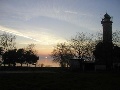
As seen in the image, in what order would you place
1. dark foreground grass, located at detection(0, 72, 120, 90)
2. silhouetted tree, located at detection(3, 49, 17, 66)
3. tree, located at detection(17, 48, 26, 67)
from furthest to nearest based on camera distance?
tree, located at detection(17, 48, 26, 67) < silhouetted tree, located at detection(3, 49, 17, 66) < dark foreground grass, located at detection(0, 72, 120, 90)

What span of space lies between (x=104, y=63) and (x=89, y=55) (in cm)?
836

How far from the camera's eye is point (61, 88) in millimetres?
25641

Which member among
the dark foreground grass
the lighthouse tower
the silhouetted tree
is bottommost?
the dark foreground grass

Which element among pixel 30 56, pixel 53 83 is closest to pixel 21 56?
pixel 30 56

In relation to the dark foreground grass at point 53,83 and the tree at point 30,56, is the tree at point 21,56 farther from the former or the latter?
the dark foreground grass at point 53,83

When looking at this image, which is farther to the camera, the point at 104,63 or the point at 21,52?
the point at 21,52

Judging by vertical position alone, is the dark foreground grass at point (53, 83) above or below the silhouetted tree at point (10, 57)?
below

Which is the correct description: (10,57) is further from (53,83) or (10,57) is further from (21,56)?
(53,83)

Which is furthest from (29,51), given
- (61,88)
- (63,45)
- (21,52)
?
(61,88)

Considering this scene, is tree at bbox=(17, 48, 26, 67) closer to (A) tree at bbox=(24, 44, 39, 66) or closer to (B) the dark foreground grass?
(A) tree at bbox=(24, 44, 39, 66)

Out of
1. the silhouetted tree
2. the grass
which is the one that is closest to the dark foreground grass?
the grass

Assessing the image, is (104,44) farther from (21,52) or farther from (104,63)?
(21,52)

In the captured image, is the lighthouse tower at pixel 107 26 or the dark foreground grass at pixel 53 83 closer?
the dark foreground grass at pixel 53 83

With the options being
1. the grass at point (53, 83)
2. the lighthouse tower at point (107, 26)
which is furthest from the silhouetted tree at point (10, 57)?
the grass at point (53, 83)
